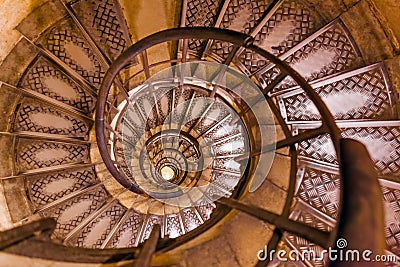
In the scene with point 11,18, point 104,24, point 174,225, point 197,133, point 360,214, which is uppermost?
point 11,18

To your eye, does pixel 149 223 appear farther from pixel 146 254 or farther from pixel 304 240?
pixel 146 254

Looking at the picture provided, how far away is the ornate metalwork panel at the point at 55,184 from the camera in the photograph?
173 inches

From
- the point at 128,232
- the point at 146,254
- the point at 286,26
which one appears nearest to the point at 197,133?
the point at 128,232

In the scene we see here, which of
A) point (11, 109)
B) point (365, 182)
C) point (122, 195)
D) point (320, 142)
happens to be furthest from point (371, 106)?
point (11, 109)

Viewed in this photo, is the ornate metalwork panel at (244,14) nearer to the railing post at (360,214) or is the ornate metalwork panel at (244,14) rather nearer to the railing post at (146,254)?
the railing post at (146,254)

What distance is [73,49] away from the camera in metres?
4.02

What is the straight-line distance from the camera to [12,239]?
5.16 feet

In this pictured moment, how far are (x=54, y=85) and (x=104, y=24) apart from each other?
0.84 m

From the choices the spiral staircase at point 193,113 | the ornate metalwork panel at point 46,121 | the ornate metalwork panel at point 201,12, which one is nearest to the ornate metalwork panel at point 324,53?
the spiral staircase at point 193,113

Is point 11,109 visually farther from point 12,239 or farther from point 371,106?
point 371,106

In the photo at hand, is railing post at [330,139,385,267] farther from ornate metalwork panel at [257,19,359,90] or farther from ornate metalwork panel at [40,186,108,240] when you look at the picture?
ornate metalwork panel at [40,186,108,240]

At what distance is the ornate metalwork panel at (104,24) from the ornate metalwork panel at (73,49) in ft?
0.43

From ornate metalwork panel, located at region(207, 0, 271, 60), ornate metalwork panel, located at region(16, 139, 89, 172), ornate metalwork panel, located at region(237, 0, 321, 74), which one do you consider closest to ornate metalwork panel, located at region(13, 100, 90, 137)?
ornate metalwork panel, located at region(16, 139, 89, 172)

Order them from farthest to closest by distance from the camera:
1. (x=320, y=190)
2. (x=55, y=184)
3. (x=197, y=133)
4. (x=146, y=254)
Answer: (x=197, y=133)
(x=55, y=184)
(x=320, y=190)
(x=146, y=254)
